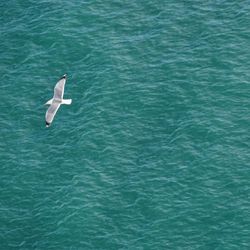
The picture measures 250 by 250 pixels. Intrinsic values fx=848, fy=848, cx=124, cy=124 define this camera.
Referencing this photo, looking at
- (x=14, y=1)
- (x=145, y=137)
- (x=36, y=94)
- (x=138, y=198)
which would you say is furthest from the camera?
(x=14, y=1)

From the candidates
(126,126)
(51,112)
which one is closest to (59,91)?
(51,112)

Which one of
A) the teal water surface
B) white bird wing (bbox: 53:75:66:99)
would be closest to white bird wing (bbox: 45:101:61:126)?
white bird wing (bbox: 53:75:66:99)

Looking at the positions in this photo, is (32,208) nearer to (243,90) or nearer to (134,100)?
(134,100)

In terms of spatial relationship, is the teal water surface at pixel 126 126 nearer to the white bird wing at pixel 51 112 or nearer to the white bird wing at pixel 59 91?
the white bird wing at pixel 51 112

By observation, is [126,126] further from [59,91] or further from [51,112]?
[51,112]

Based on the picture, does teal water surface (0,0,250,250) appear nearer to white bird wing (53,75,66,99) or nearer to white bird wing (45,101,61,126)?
white bird wing (45,101,61,126)

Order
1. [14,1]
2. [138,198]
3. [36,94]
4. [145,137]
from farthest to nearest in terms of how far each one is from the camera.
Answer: [14,1] → [36,94] → [145,137] → [138,198]

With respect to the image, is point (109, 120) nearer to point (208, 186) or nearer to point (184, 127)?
point (184, 127)

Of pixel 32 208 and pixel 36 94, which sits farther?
pixel 36 94

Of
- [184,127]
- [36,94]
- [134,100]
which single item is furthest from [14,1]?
[184,127]
